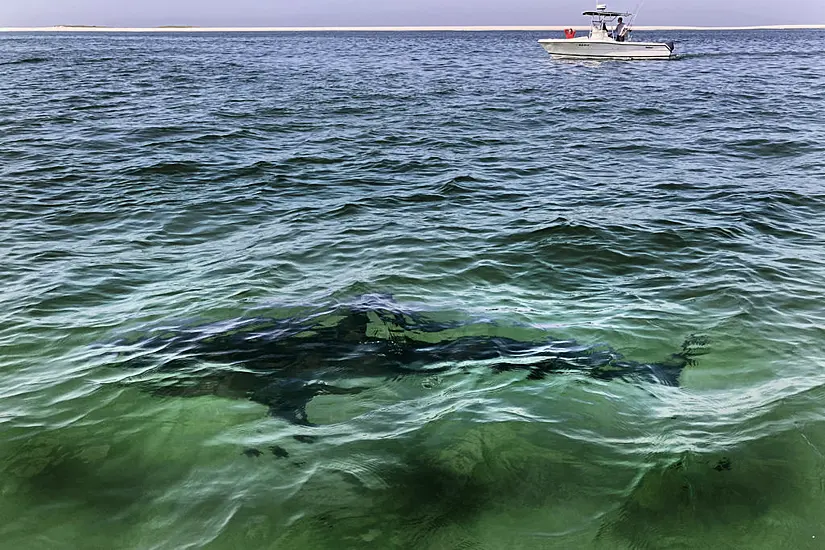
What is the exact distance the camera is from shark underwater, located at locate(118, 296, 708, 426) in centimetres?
533

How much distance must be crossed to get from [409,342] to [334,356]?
83 centimetres

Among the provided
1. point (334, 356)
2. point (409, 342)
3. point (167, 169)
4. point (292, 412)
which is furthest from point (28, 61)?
point (292, 412)

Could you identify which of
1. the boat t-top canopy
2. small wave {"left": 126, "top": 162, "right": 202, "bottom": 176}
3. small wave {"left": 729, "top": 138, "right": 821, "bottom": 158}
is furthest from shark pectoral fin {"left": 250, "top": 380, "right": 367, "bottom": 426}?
the boat t-top canopy

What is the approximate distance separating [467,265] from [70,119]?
17504 millimetres

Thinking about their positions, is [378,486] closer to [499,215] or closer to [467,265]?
[467,265]

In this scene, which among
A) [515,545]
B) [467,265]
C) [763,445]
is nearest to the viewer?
[515,545]

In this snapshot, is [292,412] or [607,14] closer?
[292,412]

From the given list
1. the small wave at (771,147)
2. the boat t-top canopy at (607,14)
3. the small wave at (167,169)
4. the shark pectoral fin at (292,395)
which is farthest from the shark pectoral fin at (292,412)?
the boat t-top canopy at (607,14)

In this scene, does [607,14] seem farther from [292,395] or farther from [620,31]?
[292,395]

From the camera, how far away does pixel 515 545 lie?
3520 millimetres

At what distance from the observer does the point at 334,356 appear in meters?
5.79

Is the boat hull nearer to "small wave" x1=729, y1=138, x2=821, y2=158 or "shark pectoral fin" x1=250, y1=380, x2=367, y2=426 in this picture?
"small wave" x1=729, y1=138, x2=821, y2=158

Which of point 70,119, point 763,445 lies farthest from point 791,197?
point 70,119

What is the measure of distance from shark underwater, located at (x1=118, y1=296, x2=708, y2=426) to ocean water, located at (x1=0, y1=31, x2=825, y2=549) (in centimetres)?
4
